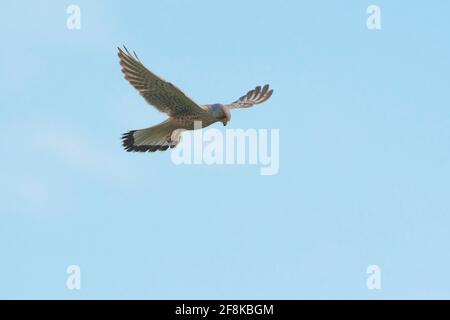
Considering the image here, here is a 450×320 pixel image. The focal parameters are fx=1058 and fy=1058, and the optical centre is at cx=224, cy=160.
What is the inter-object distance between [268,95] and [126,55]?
3.46 metres

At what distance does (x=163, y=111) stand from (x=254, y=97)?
2466 millimetres

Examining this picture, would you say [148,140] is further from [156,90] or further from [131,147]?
[156,90]

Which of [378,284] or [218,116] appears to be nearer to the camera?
[378,284]

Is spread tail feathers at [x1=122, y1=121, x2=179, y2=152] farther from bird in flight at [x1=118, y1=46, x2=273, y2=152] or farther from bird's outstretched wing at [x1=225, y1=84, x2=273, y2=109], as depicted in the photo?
bird's outstretched wing at [x1=225, y1=84, x2=273, y2=109]

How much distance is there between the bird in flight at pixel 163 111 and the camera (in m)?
13.5

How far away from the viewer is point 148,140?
14445mm

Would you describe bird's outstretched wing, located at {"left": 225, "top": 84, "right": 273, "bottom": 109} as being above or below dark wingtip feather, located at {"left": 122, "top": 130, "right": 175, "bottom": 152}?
above

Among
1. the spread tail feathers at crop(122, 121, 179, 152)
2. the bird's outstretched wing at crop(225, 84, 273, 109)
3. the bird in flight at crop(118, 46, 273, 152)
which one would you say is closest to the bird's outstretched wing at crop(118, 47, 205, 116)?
the bird in flight at crop(118, 46, 273, 152)

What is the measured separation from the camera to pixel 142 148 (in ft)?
47.4

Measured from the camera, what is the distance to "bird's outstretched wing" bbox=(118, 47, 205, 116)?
44.1 ft

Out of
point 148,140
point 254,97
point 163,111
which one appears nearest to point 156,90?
point 163,111

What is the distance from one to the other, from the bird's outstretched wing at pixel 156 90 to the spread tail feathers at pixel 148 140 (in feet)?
1.40
